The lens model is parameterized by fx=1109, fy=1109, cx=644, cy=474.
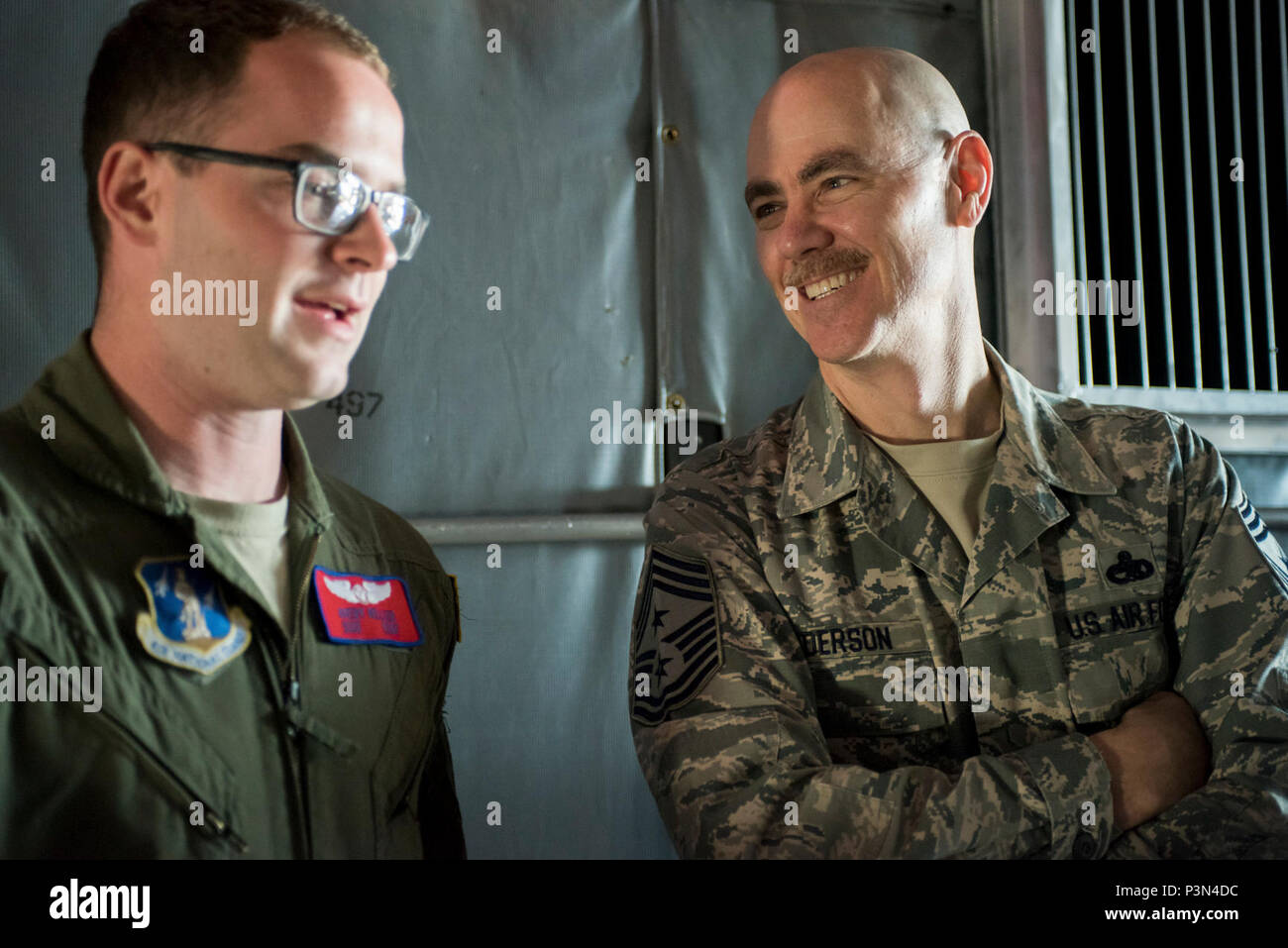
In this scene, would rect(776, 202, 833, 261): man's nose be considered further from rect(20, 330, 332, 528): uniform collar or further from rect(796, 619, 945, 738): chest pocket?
rect(20, 330, 332, 528): uniform collar

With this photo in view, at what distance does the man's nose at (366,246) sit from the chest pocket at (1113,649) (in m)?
1.02

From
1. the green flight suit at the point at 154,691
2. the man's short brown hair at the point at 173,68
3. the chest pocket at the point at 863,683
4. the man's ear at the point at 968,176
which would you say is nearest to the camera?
the green flight suit at the point at 154,691

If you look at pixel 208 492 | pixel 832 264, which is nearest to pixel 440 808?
pixel 208 492

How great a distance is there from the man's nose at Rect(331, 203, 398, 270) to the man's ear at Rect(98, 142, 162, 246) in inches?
7.6

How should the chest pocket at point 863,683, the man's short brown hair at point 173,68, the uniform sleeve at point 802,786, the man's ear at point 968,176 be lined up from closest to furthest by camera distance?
the man's short brown hair at point 173,68
the uniform sleeve at point 802,786
the chest pocket at point 863,683
the man's ear at point 968,176

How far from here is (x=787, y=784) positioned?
51.4 inches

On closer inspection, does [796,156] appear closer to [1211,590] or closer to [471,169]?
[471,169]

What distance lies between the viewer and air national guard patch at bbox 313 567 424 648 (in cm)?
126

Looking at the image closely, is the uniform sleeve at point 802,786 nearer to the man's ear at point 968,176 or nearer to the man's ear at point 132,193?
A: the man's ear at point 968,176

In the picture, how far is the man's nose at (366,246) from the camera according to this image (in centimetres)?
126

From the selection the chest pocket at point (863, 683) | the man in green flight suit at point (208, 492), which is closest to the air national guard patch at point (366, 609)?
the man in green flight suit at point (208, 492)

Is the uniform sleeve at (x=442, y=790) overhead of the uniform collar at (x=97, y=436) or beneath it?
beneath

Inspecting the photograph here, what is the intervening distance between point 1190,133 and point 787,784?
1480 millimetres

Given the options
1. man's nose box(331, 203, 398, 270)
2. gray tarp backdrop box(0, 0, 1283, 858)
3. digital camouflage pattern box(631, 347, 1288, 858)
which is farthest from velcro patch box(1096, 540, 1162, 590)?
man's nose box(331, 203, 398, 270)
